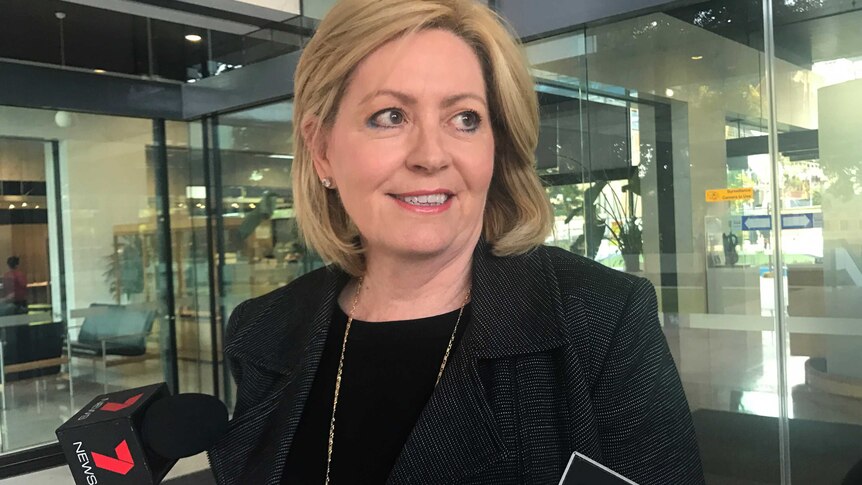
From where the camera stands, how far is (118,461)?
3.81 ft

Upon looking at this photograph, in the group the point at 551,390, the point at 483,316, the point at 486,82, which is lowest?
the point at 551,390

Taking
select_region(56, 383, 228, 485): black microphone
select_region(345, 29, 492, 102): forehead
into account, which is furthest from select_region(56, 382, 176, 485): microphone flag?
select_region(345, 29, 492, 102): forehead

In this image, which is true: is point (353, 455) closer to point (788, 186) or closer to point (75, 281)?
point (788, 186)

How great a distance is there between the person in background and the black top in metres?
5.76

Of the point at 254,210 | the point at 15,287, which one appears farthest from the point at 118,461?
the point at 254,210

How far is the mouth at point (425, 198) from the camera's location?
3.94 feet

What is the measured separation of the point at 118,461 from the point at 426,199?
2.17 ft

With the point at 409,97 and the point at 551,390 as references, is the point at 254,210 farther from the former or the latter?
the point at 551,390

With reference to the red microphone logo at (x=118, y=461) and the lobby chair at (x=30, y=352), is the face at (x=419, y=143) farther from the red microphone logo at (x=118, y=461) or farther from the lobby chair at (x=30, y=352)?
the lobby chair at (x=30, y=352)

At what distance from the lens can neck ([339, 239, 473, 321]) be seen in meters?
1.32

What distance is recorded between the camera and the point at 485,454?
1.09 m

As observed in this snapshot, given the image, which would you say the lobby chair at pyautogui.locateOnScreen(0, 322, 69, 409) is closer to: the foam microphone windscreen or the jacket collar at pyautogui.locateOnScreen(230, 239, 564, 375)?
the jacket collar at pyautogui.locateOnScreen(230, 239, 564, 375)

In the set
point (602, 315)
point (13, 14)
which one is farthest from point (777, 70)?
point (13, 14)

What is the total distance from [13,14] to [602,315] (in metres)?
6.18
